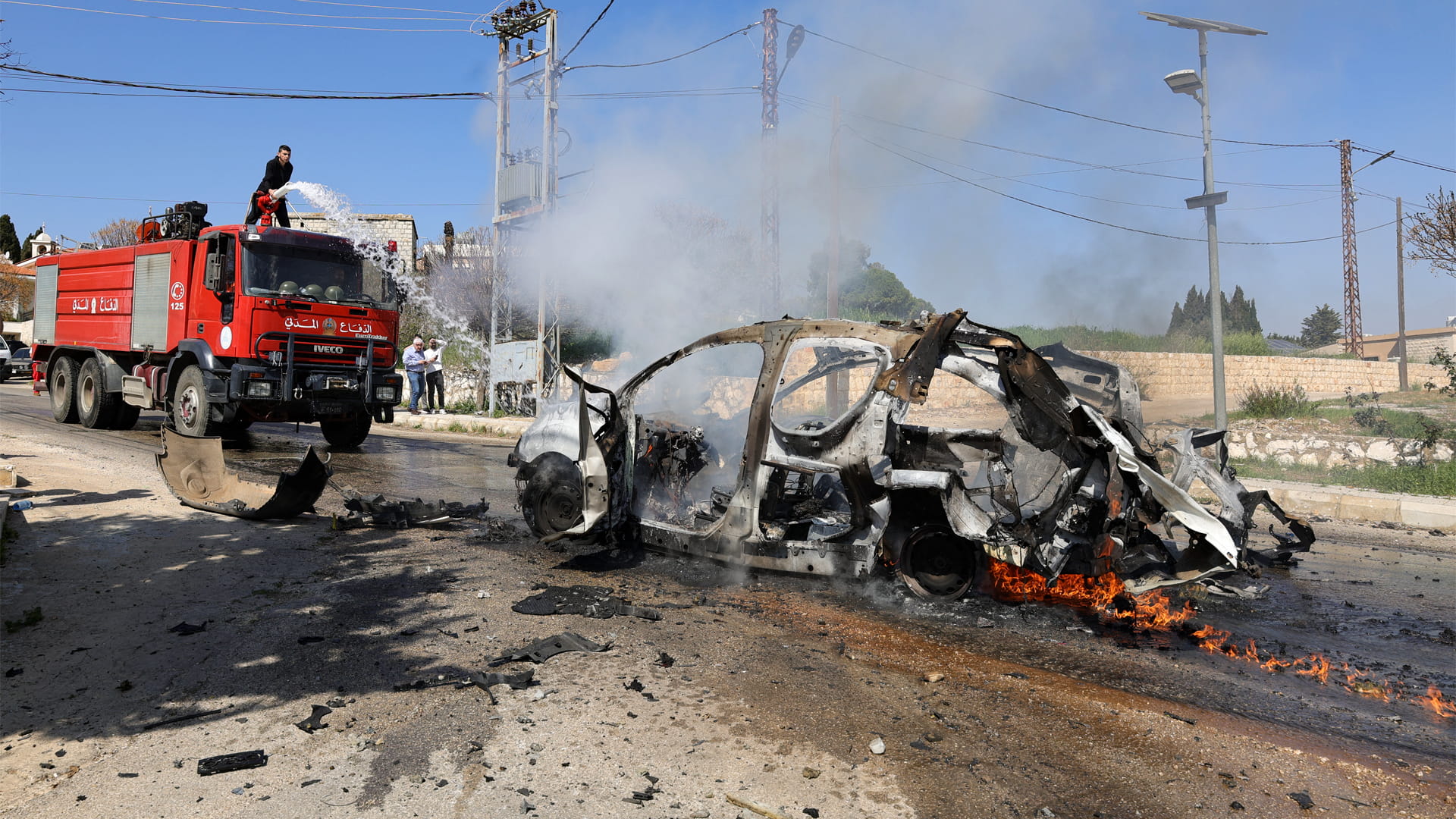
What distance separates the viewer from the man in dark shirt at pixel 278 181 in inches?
431

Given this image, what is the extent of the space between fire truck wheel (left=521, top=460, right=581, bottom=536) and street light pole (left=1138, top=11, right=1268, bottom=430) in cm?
1085

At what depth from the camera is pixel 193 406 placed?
10781mm

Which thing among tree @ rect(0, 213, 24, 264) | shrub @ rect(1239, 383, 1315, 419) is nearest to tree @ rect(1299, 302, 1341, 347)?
shrub @ rect(1239, 383, 1315, 419)

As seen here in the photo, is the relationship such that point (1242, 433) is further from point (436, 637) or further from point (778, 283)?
point (436, 637)

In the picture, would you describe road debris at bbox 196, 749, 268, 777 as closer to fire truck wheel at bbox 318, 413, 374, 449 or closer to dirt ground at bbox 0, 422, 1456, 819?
dirt ground at bbox 0, 422, 1456, 819

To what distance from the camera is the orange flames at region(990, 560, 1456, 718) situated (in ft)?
13.0

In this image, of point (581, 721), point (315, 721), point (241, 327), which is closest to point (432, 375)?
point (241, 327)

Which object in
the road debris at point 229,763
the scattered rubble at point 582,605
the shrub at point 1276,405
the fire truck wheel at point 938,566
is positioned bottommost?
the road debris at point 229,763

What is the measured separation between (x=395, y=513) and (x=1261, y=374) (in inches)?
1246

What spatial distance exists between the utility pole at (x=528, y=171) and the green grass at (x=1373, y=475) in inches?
500

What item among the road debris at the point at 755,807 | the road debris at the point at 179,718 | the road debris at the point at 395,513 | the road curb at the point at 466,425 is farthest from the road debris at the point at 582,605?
the road curb at the point at 466,425

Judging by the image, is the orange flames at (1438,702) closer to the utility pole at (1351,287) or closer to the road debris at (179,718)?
the road debris at (179,718)

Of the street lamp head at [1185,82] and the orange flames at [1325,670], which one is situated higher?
the street lamp head at [1185,82]

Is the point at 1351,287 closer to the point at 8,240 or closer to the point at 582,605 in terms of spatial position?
the point at 582,605
